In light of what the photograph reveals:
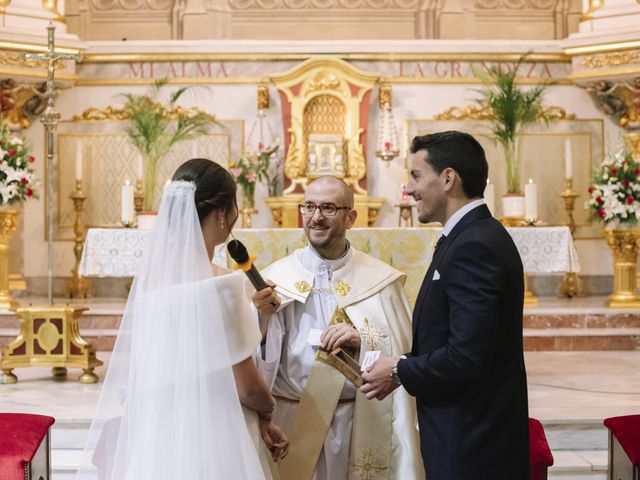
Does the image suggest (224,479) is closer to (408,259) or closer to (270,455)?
(270,455)

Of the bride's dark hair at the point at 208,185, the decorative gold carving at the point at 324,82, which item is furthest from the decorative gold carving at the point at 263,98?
the bride's dark hair at the point at 208,185

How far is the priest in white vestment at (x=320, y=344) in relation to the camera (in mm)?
3727

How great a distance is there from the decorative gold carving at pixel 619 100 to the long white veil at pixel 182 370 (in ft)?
28.2

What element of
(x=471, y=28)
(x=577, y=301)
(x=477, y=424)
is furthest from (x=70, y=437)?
(x=471, y=28)

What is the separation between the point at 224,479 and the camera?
285 cm

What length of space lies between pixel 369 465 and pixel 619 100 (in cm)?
811

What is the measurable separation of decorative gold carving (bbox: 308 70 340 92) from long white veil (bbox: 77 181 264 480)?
313 inches

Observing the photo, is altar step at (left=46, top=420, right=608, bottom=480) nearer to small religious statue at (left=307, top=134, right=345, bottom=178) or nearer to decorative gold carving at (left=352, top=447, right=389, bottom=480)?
decorative gold carving at (left=352, top=447, right=389, bottom=480)

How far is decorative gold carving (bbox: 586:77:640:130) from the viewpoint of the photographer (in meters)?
10.6

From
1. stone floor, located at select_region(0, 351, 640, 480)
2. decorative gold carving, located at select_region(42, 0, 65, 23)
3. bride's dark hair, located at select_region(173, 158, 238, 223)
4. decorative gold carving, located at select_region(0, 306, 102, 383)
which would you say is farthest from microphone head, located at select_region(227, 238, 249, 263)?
decorative gold carving, located at select_region(42, 0, 65, 23)

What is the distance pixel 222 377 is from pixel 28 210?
8.49m

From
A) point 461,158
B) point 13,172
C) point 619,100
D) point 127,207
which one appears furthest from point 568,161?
point 461,158

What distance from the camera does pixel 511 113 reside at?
Result: 33.9 ft

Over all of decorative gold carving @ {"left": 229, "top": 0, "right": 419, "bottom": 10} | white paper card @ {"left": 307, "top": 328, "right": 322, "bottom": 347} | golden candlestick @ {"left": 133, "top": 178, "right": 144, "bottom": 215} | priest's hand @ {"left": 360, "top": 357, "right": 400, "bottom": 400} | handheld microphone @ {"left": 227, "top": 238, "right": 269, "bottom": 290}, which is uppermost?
decorative gold carving @ {"left": 229, "top": 0, "right": 419, "bottom": 10}
